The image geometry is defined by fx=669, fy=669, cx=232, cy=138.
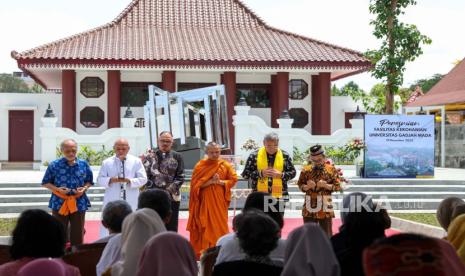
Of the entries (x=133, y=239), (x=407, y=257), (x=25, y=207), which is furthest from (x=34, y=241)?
(x=25, y=207)

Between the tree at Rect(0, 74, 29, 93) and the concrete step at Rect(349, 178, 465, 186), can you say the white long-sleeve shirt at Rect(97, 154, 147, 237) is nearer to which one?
the concrete step at Rect(349, 178, 465, 186)

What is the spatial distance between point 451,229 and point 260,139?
16.0 meters

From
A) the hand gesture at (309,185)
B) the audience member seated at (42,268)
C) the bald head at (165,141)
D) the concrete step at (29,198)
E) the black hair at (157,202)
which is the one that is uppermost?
the bald head at (165,141)

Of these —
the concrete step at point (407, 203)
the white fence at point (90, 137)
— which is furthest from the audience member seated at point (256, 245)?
the white fence at point (90, 137)

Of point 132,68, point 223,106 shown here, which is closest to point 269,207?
point 223,106

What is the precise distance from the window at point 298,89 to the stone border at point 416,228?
12.8 m

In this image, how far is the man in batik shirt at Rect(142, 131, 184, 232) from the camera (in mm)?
8281

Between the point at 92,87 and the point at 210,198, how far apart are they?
1627 centimetres

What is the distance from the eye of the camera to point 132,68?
22.0 m

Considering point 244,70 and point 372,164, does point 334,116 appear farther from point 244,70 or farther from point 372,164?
point 372,164

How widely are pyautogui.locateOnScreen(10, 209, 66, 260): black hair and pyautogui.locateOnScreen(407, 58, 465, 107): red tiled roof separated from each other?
961 inches

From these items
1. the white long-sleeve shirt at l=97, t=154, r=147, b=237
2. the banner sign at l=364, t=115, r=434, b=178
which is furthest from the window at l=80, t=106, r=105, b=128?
the white long-sleeve shirt at l=97, t=154, r=147, b=237

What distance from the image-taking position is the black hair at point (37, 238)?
3.62 meters

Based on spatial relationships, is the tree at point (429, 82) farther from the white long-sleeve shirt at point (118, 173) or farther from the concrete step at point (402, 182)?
the white long-sleeve shirt at point (118, 173)
